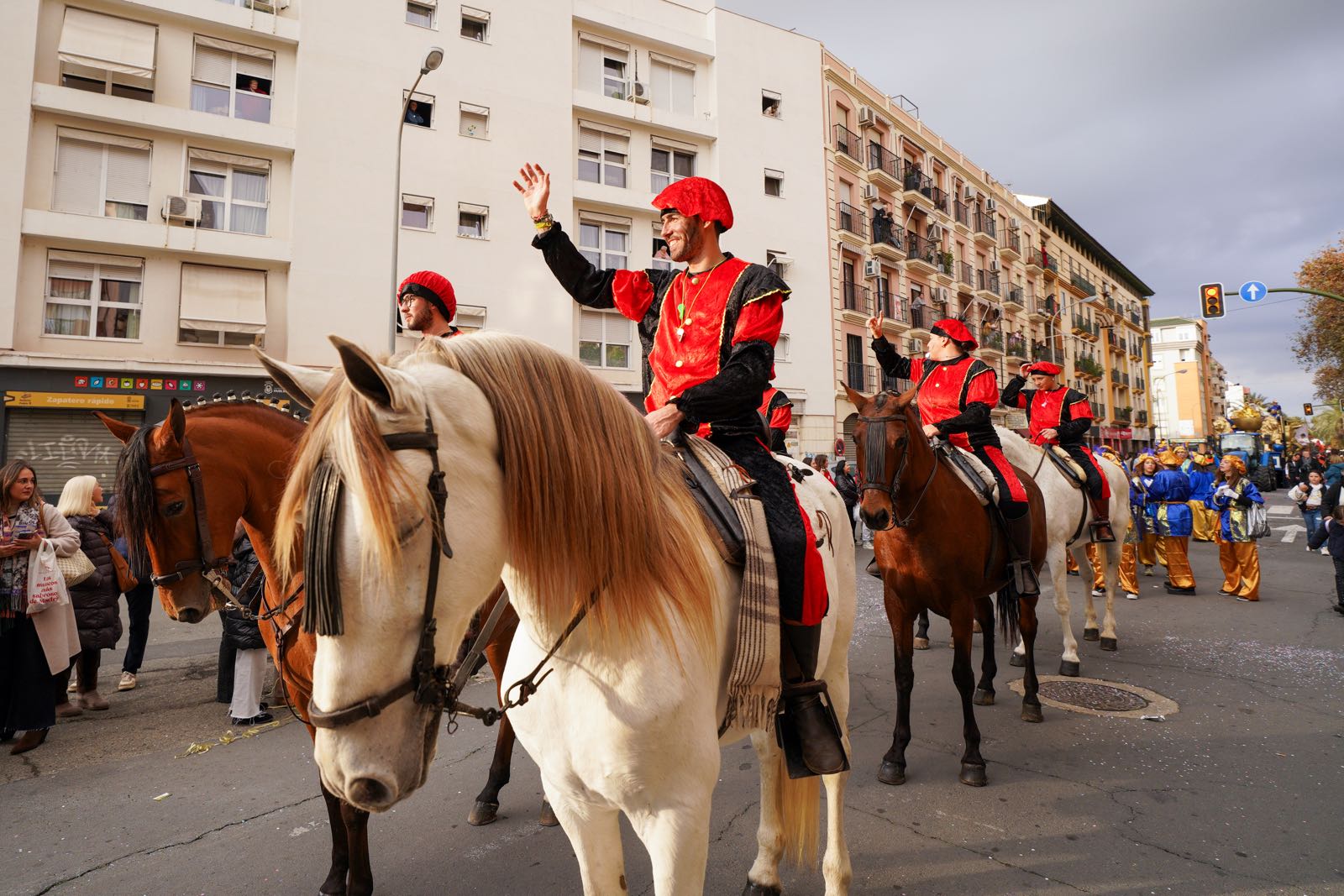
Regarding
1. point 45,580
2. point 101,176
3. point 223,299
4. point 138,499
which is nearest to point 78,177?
point 101,176

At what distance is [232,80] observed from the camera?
50.4ft

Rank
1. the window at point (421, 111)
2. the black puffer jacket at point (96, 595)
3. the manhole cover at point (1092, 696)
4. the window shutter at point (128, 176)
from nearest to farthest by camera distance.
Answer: the manhole cover at point (1092, 696) → the black puffer jacket at point (96, 595) → the window shutter at point (128, 176) → the window at point (421, 111)

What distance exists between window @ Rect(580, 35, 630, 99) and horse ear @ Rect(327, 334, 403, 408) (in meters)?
21.3

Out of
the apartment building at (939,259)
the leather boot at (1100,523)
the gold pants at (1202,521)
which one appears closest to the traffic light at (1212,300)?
the apartment building at (939,259)

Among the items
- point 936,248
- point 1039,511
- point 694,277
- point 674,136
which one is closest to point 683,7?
point 674,136

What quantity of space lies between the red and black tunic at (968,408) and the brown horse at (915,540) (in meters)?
0.45

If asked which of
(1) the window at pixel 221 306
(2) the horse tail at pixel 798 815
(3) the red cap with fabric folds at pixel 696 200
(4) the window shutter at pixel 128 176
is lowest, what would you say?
(2) the horse tail at pixel 798 815

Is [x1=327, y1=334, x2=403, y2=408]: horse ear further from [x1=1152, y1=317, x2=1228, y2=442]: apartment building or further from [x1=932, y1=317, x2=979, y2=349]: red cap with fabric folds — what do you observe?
[x1=1152, y1=317, x2=1228, y2=442]: apartment building

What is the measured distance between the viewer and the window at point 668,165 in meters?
20.7

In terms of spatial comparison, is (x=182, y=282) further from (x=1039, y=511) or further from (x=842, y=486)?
(x=1039, y=511)

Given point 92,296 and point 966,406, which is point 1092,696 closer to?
point 966,406

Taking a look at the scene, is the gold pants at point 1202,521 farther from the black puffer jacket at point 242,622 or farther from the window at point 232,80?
the window at point 232,80

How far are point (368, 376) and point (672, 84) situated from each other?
23258mm

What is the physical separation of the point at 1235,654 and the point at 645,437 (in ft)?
23.5
